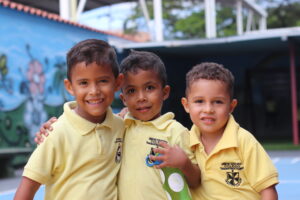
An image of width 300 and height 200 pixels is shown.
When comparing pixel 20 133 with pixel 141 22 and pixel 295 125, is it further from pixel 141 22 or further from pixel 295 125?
pixel 141 22

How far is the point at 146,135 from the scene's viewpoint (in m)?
2.46

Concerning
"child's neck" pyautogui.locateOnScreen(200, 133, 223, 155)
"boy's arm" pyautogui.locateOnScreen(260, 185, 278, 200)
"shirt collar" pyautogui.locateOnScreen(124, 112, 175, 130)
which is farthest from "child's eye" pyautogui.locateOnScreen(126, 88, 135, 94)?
"boy's arm" pyautogui.locateOnScreen(260, 185, 278, 200)

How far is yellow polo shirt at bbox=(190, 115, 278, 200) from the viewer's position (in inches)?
89.5

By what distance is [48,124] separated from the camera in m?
2.33

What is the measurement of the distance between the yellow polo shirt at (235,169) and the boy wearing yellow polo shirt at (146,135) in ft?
0.27

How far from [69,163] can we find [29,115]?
8291 millimetres

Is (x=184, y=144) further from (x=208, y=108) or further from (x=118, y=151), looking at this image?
(x=118, y=151)

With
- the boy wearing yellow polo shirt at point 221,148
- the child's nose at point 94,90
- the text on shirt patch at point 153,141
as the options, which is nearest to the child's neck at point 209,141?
the boy wearing yellow polo shirt at point 221,148

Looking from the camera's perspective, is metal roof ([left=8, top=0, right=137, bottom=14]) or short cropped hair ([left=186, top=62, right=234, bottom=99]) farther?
metal roof ([left=8, top=0, right=137, bottom=14])

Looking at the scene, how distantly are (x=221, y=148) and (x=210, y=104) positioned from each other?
0.22 metres

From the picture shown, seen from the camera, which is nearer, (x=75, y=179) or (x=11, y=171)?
(x=75, y=179)

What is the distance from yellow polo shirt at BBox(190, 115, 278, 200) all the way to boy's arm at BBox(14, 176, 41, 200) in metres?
0.81

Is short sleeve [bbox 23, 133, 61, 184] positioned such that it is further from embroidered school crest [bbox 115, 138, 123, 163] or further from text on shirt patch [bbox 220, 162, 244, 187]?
text on shirt patch [bbox 220, 162, 244, 187]

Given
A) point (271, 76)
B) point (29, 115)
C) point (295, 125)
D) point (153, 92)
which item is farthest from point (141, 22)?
point (153, 92)
